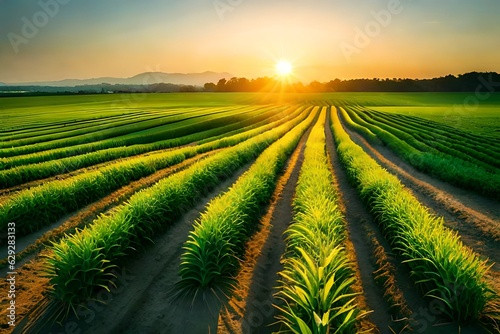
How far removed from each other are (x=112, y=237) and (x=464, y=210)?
33.4ft

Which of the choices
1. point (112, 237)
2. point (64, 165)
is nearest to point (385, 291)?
point (112, 237)

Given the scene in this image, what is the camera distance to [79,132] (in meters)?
27.2

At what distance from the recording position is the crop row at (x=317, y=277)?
410 cm

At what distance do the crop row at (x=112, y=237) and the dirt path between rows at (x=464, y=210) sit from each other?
7753 millimetres

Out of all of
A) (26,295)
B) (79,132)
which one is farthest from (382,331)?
(79,132)

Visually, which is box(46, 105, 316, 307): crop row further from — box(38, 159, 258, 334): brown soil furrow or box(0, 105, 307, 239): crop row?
box(0, 105, 307, 239): crop row

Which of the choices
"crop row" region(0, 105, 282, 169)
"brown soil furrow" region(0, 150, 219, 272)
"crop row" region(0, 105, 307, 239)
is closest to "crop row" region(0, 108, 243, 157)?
"crop row" region(0, 105, 282, 169)

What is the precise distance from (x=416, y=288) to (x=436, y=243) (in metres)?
0.90

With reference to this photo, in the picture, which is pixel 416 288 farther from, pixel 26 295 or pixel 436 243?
pixel 26 295

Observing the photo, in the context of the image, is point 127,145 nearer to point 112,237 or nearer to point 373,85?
point 112,237

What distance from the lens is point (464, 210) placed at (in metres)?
9.63

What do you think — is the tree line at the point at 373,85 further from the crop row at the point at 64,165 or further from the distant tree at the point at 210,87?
the crop row at the point at 64,165

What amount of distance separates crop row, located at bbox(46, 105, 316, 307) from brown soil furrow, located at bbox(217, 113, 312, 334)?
89.7 inches

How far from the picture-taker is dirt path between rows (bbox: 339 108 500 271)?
7.60m
